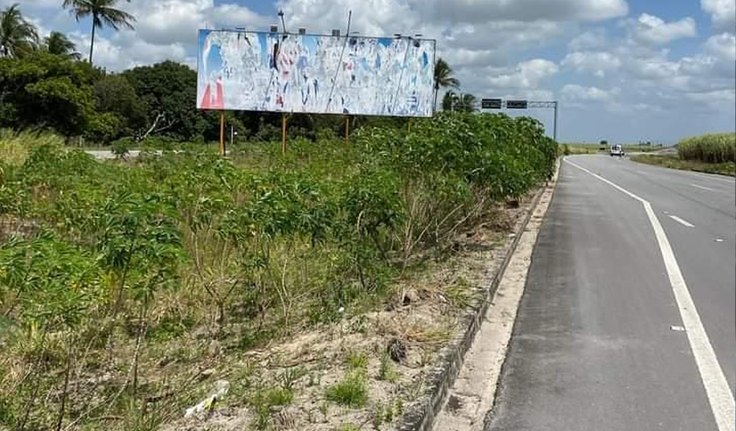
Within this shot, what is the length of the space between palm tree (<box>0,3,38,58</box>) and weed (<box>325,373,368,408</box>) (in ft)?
173

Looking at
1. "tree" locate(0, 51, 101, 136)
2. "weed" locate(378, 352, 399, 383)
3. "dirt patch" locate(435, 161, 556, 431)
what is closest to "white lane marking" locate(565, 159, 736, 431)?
"dirt patch" locate(435, 161, 556, 431)

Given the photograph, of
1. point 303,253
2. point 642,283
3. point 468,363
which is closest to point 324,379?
point 468,363

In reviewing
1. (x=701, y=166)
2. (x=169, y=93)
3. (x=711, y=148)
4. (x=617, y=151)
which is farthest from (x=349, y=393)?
(x=617, y=151)

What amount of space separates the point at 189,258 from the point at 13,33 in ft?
178

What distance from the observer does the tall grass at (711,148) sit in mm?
48000

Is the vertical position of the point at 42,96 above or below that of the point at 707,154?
above

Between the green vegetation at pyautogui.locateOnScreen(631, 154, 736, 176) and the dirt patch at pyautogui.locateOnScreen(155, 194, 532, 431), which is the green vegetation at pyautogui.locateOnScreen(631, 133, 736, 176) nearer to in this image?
the green vegetation at pyautogui.locateOnScreen(631, 154, 736, 176)

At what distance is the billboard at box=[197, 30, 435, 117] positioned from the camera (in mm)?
25359

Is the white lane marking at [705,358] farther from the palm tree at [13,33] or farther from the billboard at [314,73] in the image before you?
the palm tree at [13,33]

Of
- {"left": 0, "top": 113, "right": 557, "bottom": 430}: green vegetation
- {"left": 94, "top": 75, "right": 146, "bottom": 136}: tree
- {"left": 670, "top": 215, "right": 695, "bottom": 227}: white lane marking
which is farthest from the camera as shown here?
{"left": 94, "top": 75, "right": 146, "bottom": 136}: tree

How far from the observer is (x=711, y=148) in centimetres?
5025

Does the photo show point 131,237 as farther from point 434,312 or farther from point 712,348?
point 712,348

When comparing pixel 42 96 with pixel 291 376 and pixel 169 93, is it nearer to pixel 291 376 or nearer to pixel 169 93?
→ pixel 169 93

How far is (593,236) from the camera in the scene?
12.5 m
